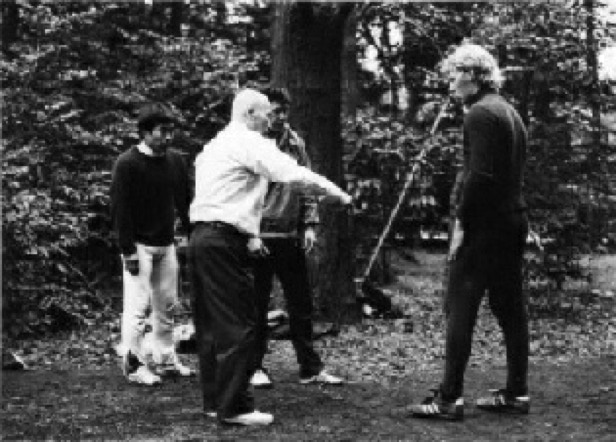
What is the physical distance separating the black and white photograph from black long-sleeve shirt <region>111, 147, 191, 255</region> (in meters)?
0.02

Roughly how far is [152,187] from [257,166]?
1.71 m

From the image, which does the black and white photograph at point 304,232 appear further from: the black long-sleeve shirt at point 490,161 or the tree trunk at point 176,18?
the tree trunk at point 176,18

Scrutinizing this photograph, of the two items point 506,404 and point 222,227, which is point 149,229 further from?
point 506,404

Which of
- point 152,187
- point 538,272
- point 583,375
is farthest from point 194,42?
point 583,375

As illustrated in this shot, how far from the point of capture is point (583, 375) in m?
7.51

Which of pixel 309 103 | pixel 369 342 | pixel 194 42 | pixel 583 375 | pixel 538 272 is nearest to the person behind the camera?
pixel 583 375

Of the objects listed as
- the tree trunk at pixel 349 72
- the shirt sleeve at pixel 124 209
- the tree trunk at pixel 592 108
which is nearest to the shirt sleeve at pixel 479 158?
the shirt sleeve at pixel 124 209

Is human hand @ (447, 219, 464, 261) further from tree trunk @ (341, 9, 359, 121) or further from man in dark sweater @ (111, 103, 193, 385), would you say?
tree trunk @ (341, 9, 359, 121)

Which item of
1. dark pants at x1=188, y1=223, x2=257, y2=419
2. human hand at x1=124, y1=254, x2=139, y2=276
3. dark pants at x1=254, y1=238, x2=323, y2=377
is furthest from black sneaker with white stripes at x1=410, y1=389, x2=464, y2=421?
human hand at x1=124, y1=254, x2=139, y2=276

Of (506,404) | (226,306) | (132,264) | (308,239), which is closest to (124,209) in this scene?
(132,264)

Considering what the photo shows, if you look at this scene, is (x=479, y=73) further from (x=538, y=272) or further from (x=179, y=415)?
(x=538, y=272)

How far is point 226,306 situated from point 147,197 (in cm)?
176

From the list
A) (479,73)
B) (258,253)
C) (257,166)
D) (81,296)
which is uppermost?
(479,73)

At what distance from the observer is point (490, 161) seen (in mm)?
5508
